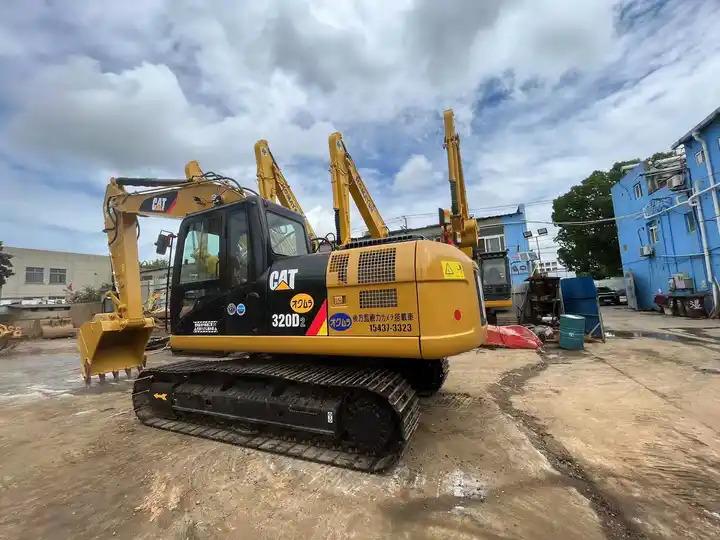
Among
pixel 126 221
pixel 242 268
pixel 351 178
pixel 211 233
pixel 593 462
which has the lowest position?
pixel 593 462

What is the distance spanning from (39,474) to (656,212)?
23732mm

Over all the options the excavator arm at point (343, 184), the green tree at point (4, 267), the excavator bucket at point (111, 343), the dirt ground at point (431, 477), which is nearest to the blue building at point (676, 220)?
the dirt ground at point (431, 477)

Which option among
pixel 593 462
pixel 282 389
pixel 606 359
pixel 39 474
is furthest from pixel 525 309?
pixel 39 474

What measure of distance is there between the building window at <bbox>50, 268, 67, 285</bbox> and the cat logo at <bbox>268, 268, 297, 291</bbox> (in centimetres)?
4270

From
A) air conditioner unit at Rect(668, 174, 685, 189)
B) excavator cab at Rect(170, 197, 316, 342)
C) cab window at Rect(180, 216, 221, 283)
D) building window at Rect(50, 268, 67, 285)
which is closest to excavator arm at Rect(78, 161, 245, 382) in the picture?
cab window at Rect(180, 216, 221, 283)

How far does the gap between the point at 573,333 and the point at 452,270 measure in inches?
284

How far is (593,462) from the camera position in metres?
3.39

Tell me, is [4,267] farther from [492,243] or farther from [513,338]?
[513,338]

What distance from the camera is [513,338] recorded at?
9.61 m

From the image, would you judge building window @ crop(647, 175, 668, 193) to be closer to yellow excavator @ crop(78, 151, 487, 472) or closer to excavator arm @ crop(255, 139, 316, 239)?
excavator arm @ crop(255, 139, 316, 239)

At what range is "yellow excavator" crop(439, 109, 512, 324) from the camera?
33.1 ft

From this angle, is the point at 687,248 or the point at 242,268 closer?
the point at 242,268

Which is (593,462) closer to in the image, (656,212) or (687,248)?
(687,248)

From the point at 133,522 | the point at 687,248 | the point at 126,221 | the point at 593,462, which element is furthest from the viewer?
the point at 687,248
